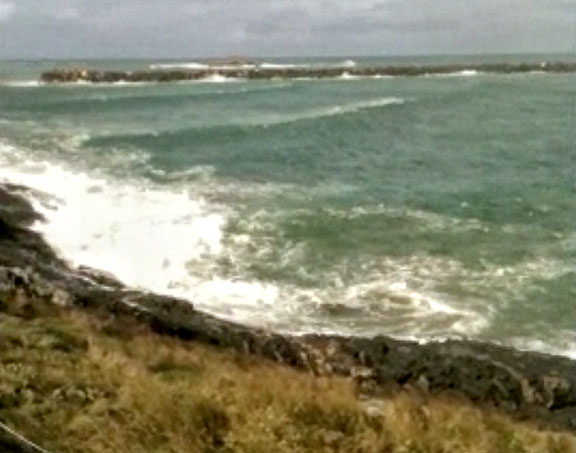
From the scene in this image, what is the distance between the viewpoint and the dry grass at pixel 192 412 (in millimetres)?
7039

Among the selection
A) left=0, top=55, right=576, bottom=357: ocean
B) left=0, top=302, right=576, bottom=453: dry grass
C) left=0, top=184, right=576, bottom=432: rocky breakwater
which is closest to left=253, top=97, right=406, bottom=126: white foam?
left=0, top=55, right=576, bottom=357: ocean

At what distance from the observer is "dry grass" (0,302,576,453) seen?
7039 mm

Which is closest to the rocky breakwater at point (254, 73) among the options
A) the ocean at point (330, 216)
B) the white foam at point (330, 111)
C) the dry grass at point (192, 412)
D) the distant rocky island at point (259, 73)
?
the distant rocky island at point (259, 73)

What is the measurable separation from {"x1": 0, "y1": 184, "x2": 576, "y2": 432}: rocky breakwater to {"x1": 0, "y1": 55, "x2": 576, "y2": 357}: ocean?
51.2 inches

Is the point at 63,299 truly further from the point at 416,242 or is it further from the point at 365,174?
the point at 365,174

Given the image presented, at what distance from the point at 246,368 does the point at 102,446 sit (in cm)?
451

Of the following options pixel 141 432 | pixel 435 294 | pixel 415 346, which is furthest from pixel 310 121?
pixel 141 432

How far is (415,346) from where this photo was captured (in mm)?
14070

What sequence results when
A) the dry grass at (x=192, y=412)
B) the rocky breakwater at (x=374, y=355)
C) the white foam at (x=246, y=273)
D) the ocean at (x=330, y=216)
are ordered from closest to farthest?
1. the dry grass at (x=192, y=412)
2. the rocky breakwater at (x=374, y=355)
3. the white foam at (x=246, y=273)
4. the ocean at (x=330, y=216)

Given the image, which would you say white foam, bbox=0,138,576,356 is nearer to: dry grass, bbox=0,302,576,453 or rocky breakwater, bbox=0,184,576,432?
rocky breakwater, bbox=0,184,576,432

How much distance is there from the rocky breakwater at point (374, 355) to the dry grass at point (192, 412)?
219 cm

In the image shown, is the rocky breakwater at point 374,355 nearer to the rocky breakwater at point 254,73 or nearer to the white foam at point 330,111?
the white foam at point 330,111

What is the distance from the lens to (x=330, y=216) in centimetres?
2517

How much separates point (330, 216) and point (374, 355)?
11884 mm
